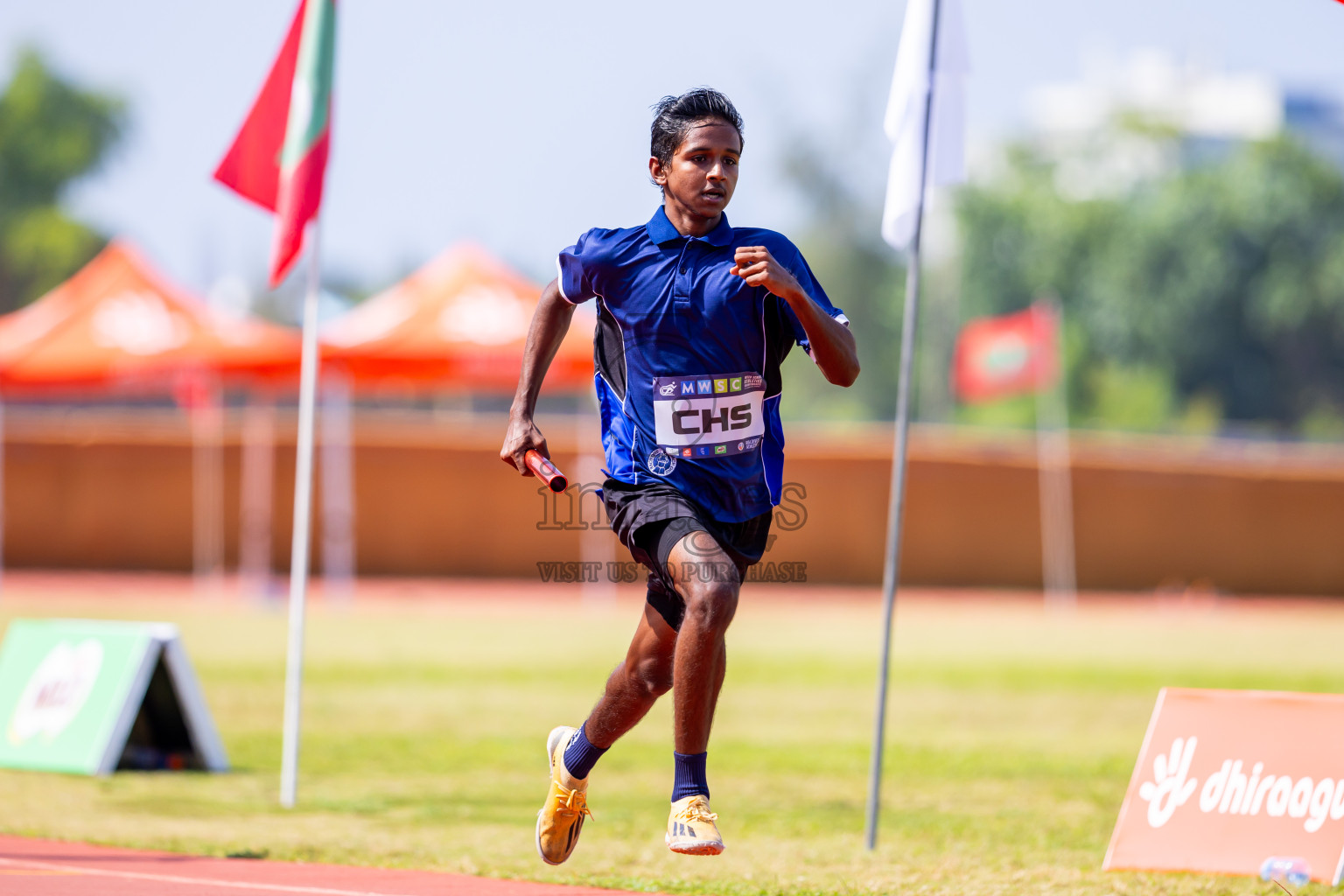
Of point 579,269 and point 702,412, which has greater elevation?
point 579,269

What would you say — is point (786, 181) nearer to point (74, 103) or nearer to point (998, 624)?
point (74, 103)

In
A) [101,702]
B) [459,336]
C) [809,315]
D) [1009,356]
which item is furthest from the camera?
[1009,356]

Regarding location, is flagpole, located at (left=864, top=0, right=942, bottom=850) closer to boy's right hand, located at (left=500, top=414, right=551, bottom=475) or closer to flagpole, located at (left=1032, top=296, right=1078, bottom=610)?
boy's right hand, located at (left=500, top=414, right=551, bottom=475)

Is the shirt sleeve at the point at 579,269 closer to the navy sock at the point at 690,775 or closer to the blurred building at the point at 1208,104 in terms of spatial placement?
the navy sock at the point at 690,775

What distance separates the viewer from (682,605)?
453 cm

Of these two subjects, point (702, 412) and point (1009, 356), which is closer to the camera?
point (702, 412)

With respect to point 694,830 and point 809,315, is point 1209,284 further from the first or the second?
point 694,830

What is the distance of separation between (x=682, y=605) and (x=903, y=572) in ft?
71.2

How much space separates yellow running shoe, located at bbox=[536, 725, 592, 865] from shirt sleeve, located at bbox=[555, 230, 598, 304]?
147 centimetres

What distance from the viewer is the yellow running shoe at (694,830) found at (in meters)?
4.18

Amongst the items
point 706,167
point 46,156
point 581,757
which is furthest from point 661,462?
point 46,156

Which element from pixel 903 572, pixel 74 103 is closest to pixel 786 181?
pixel 74 103

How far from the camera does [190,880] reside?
5.11 m

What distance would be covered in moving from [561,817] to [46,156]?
6149 centimetres
